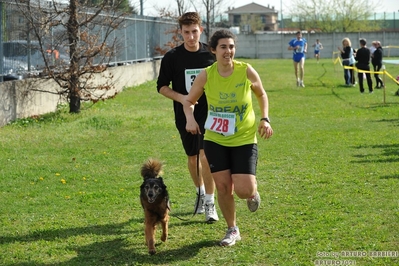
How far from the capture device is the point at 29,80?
17875 mm

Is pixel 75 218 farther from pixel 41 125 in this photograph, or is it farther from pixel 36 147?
pixel 41 125

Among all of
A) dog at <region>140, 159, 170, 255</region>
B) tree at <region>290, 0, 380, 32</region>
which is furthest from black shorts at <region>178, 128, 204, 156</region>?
tree at <region>290, 0, 380, 32</region>

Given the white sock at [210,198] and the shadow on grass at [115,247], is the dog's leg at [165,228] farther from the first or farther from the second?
the white sock at [210,198]

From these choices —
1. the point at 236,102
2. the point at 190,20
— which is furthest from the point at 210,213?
the point at 190,20

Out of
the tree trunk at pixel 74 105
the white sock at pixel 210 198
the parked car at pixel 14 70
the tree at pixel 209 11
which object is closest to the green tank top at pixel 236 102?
the white sock at pixel 210 198

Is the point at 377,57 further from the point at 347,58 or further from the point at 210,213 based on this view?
A: the point at 210,213

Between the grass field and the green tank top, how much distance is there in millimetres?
1038

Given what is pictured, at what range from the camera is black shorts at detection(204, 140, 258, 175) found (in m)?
6.83

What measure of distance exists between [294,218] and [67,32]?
1227cm

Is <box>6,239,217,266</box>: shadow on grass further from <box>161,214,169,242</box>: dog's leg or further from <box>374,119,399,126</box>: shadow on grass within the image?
<box>374,119,399,126</box>: shadow on grass

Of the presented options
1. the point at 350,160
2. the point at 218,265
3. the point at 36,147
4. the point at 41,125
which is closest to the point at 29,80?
the point at 41,125

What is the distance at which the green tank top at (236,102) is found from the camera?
22.4ft

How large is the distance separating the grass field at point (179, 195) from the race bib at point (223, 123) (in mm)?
1116

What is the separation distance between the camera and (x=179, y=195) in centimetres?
959
